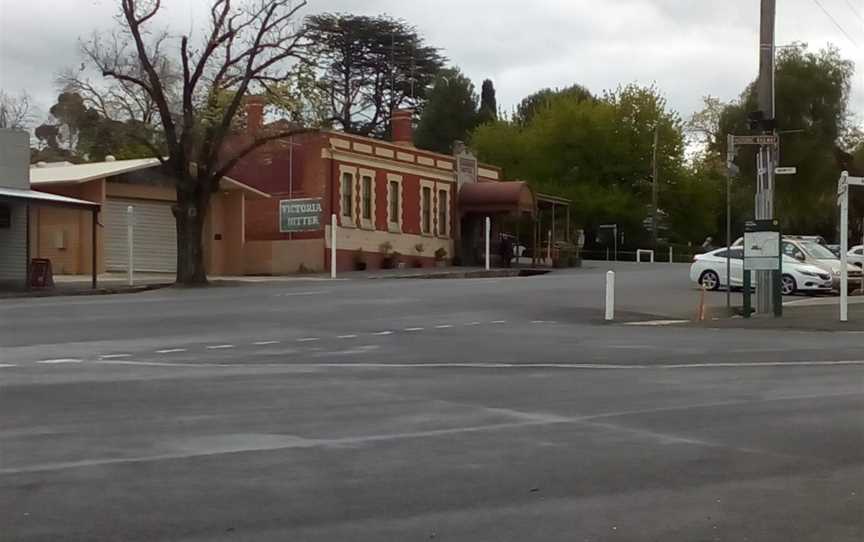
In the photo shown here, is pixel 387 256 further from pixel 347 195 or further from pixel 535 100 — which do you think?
pixel 535 100

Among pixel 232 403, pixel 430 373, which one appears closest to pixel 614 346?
pixel 430 373

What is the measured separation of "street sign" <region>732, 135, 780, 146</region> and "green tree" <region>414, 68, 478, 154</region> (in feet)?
223

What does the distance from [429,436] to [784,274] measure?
964 inches

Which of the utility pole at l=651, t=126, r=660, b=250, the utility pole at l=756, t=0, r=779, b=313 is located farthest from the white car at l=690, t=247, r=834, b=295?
the utility pole at l=651, t=126, r=660, b=250

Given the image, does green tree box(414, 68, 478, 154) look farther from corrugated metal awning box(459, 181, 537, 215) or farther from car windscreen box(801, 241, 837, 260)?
car windscreen box(801, 241, 837, 260)

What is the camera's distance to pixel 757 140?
23.4 metres

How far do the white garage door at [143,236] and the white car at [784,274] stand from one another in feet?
71.7

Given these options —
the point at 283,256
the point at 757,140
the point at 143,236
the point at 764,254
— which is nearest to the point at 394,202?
the point at 283,256

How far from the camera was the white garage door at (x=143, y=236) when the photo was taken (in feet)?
144

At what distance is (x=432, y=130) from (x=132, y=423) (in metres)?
83.7

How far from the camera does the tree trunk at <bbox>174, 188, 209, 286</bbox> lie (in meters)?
36.6

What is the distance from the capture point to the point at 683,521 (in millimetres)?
6637

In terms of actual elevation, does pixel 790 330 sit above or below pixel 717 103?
below

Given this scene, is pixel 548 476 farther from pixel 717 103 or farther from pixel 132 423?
pixel 717 103
